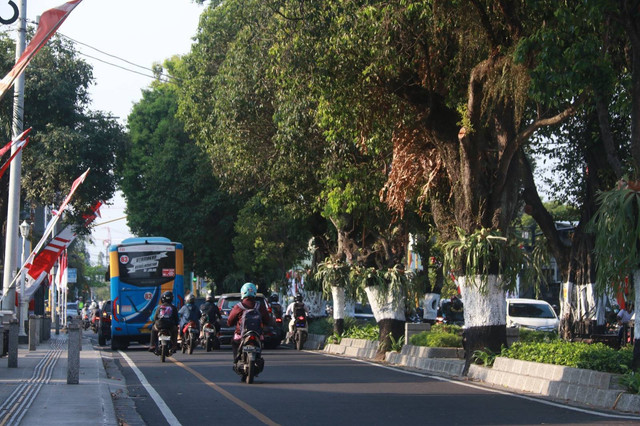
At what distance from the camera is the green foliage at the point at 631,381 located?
13.0 metres

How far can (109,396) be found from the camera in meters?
14.3

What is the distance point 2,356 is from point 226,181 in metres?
13.2

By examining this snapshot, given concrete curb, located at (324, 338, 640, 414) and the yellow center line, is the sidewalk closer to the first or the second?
the yellow center line

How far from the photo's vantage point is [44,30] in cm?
1374

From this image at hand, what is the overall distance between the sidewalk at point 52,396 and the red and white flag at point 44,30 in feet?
13.8

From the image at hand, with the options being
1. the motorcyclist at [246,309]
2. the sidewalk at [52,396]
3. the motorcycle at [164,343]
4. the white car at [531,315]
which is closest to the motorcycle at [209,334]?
the motorcycle at [164,343]

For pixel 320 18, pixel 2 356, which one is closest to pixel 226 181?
pixel 2 356

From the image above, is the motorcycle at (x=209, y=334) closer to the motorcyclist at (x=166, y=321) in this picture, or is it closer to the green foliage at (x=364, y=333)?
the motorcyclist at (x=166, y=321)

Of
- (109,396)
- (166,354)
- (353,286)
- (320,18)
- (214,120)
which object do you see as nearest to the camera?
(109,396)

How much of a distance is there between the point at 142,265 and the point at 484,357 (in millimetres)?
17062

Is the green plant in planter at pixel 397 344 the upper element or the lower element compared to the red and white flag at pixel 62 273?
lower

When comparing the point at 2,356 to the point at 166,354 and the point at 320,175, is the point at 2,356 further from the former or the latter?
the point at 320,175

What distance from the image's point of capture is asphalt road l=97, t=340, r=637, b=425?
38.8ft

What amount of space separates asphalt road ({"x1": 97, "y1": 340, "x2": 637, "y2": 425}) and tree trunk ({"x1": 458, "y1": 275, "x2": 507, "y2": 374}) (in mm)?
1200
